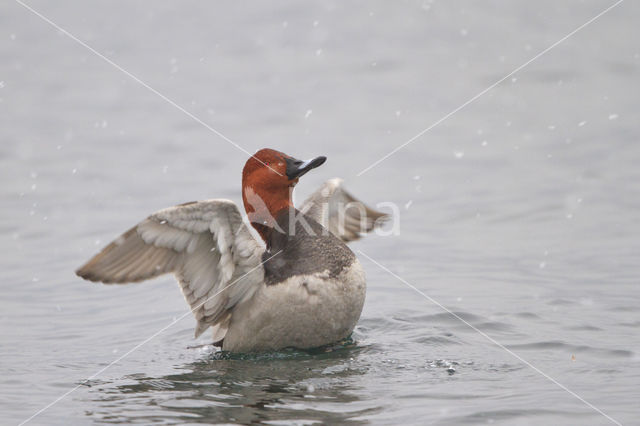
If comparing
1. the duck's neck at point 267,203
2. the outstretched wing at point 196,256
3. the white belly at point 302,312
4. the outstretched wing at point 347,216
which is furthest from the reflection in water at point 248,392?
the outstretched wing at point 347,216

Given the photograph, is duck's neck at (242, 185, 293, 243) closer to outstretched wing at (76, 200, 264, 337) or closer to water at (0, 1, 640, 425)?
outstretched wing at (76, 200, 264, 337)

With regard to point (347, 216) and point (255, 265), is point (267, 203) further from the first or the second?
point (347, 216)

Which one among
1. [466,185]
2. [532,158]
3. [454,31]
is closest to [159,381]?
[466,185]

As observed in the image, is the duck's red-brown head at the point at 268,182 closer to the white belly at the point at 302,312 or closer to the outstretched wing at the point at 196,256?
the outstretched wing at the point at 196,256

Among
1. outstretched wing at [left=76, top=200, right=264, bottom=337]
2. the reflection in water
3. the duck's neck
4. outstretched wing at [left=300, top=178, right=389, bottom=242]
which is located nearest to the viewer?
the reflection in water

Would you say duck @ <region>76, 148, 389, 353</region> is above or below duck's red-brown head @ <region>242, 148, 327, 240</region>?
below

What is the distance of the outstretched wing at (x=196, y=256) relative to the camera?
6523 mm

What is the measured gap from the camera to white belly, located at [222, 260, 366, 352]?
264 inches

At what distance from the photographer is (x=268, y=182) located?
707 cm

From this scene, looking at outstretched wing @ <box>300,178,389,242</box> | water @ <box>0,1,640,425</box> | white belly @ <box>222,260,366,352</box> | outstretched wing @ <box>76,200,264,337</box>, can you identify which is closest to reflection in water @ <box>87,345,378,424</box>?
water @ <box>0,1,640,425</box>

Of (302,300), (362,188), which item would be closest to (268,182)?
(302,300)

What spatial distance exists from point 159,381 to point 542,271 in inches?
160

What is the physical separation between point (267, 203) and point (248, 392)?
1596 millimetres

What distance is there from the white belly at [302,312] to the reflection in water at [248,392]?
13 centimetres
